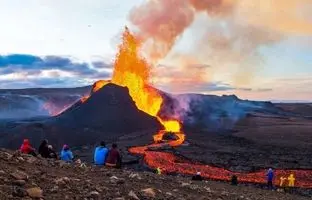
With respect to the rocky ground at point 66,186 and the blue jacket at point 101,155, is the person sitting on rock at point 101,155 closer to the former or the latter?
the blue jacket at point 101,155

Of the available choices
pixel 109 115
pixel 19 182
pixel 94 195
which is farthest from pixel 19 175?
pixel 109 115

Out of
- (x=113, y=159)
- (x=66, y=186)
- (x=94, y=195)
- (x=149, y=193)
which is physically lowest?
(x=113, y=159)

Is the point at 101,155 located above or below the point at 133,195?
below

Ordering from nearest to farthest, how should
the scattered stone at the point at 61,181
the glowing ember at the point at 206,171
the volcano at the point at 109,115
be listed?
the scattered stone at the point at 61,181, the glowing ember at the point at 206,171, the volcano at the point at 109,115

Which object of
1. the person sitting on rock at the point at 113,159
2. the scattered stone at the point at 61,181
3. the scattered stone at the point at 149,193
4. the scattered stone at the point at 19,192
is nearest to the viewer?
the scattered stone at the point at 19,192

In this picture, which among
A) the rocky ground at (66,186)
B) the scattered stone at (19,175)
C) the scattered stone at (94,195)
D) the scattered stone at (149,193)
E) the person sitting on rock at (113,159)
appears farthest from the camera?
the person sitting on rock at (113,159)

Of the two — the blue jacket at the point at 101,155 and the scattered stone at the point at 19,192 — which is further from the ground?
the scattered stone at the point at 19,192

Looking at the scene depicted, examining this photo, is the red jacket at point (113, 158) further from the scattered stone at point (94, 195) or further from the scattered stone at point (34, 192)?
the scattered stone at point (34, 192)

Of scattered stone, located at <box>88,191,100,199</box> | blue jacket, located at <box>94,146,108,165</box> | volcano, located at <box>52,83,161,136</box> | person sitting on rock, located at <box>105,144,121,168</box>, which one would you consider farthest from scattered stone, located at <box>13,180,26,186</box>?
volcano, located at <box>52,83,161,136</box>

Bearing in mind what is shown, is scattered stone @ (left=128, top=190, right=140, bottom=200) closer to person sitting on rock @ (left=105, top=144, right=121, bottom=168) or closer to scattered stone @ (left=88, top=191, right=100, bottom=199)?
scattered stone @ (left=88, top=191, right=100, bottom=199)

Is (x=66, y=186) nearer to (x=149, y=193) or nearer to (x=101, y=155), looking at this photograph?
(x=149, y=193)

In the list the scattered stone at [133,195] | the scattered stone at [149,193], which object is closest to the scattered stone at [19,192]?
the scattered stone at [133,195]

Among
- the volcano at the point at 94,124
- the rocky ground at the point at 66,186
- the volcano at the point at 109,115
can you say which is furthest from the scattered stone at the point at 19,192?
the volcano at the point at 109,115

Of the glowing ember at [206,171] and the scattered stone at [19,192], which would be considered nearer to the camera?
the scattered stone at [19,192]
